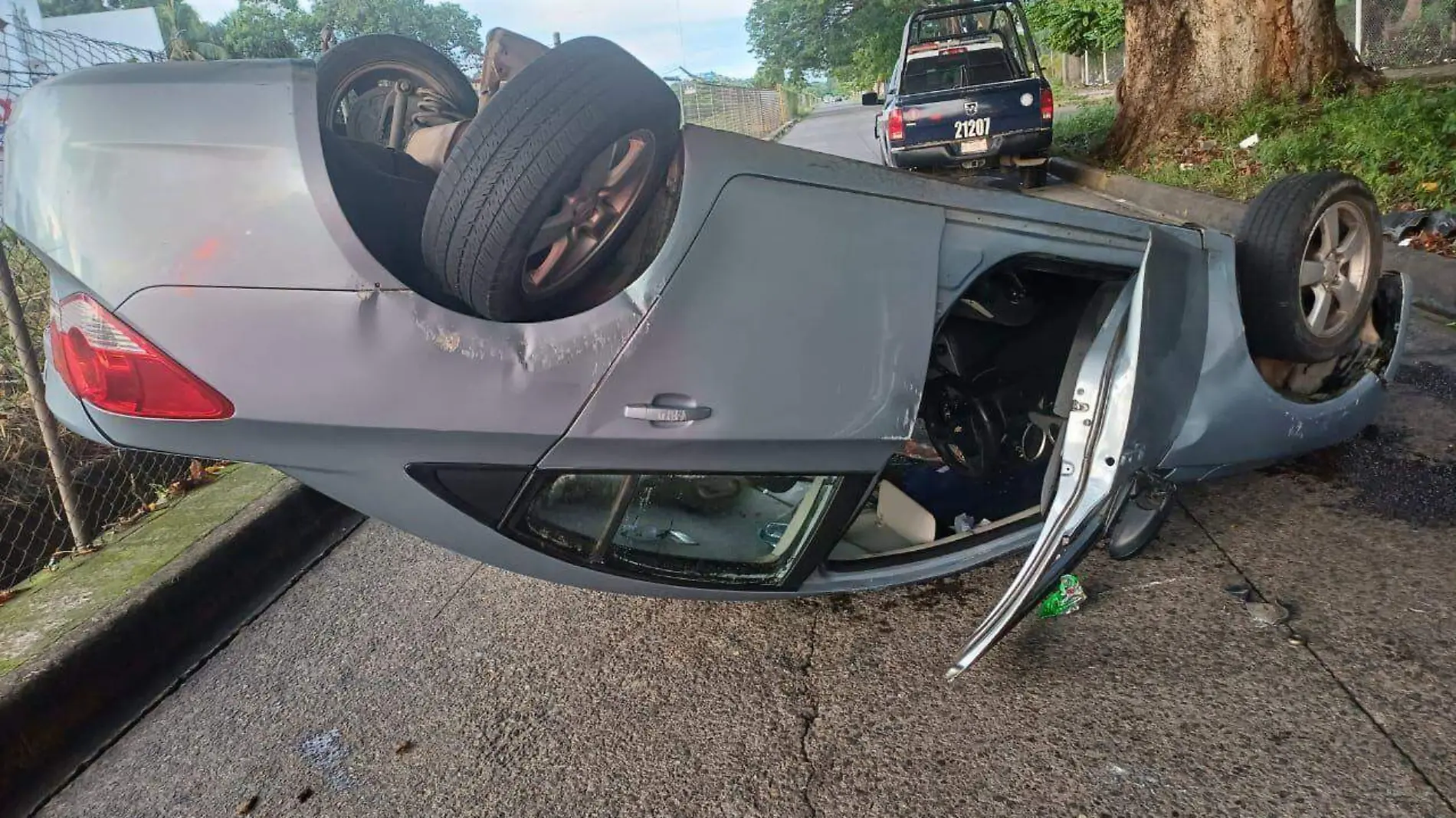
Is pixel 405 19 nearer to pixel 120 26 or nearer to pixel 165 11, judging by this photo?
pixel 165 11

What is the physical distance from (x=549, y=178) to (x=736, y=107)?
3026 centimetres

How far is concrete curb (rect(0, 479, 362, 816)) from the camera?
95.7 inches

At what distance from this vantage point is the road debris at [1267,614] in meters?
2.40

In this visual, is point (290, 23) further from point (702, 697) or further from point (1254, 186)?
point (702, 697)

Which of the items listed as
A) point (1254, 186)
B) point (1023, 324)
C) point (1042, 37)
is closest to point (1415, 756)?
point (1023, 324)

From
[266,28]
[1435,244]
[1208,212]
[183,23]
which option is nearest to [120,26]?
[183,23]

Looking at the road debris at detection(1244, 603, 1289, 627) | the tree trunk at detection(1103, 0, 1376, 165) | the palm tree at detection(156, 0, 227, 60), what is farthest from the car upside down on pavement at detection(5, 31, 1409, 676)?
the palm tree at detection(156, 0, 227, 60)

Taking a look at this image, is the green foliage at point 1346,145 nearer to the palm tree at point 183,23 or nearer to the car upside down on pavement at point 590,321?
the car upside down on pavement at point 590,321

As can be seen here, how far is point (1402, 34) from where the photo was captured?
13.9 metres

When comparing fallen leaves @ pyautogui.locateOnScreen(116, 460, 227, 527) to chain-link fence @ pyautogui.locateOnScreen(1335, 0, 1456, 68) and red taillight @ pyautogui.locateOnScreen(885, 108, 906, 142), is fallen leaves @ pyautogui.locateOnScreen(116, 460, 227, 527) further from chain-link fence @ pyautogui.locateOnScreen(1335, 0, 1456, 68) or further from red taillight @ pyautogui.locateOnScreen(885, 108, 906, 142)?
chain-link fence @ pyautogui.locateOnScreen(1335, 0, 1456, 68)

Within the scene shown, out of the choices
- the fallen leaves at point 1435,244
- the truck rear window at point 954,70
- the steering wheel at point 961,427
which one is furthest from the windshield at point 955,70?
the steering wheel at point 961,427

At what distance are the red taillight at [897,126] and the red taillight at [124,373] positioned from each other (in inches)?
355

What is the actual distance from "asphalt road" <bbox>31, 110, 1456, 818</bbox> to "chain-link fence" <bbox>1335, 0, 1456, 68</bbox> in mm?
13983

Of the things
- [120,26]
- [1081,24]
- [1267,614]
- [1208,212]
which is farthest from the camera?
[120,26]
